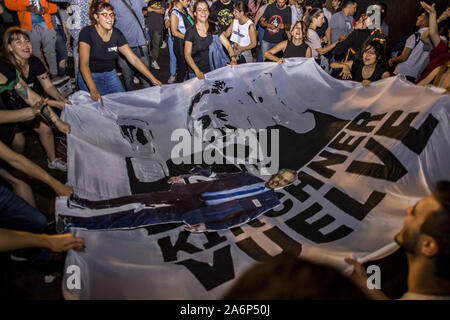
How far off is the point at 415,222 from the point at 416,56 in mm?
4613

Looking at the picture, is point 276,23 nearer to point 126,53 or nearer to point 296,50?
point 296,50

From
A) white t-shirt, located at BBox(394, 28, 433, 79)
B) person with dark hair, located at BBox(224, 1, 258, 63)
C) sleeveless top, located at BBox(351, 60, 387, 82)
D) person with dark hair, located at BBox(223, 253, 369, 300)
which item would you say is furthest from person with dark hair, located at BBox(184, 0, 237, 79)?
person with dark hair, located at BBox(223, 253, 369, 300)

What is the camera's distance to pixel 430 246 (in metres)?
1.43

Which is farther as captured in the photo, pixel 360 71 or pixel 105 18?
pixel 360 71

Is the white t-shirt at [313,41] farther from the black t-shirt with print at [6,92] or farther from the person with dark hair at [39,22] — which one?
the person with dark hair at [39,22]

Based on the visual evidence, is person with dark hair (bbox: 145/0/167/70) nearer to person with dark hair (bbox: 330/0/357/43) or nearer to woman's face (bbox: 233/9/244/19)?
woman's face (bbox: 233/9/244/19)

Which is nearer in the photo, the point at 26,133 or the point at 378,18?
the point at 26,133

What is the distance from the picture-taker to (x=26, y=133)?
475cm

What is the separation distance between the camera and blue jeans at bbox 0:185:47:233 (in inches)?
84.7

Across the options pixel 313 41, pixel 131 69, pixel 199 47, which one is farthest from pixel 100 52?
pixel 313 41

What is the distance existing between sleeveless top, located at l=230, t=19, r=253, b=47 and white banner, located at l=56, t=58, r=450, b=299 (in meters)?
1.31
